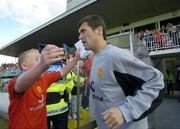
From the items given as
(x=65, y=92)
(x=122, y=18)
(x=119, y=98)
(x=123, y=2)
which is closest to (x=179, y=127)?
(x=65, y=92)

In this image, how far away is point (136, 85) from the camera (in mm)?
1945

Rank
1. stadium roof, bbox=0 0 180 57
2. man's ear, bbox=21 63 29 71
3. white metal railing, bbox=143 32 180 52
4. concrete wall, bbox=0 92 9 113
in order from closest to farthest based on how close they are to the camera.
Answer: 1. man's ear, bbox=21 63 29 71
2. concrete wall, bbox=0 92 9 113
3. white metal railing, bbox=143 32 180 52
4. stadium roof, bbox=0 0 180 57

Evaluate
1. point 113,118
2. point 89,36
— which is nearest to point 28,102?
point 89,36

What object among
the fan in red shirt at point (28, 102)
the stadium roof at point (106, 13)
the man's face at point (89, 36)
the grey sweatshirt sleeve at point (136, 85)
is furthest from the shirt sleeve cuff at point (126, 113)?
the stadium roof at point (106, 13)

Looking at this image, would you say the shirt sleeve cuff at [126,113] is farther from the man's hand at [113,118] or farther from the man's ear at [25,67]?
the man's ear at [25,67]

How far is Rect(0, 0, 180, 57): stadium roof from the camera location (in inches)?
530

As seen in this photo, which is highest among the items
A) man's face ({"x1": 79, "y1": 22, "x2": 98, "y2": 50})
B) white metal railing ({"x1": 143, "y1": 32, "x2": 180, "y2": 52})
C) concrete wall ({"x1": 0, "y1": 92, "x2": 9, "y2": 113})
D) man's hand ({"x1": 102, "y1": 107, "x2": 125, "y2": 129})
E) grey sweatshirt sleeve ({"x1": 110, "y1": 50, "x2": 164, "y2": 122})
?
white metal railing ({"x1": 143, "y1": 32, "x2": 180, "y2": 52})

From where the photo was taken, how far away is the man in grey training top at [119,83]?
1.81 meters

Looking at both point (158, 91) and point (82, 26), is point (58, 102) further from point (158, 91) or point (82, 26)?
point (158, 91)

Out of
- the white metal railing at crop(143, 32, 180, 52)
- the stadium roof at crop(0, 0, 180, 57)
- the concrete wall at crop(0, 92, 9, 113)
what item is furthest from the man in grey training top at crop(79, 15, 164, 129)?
the white metal railing at crop(143, 32, 180, 52)

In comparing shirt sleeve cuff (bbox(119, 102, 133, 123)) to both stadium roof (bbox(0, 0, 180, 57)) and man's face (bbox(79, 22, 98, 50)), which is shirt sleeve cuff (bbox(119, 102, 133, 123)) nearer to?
man's face (bbox(79, 22, 98, 50))

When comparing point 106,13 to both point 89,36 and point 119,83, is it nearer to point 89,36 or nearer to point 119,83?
point 89,36

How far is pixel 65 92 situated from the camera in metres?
4.50

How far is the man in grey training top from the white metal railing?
11.2 m
